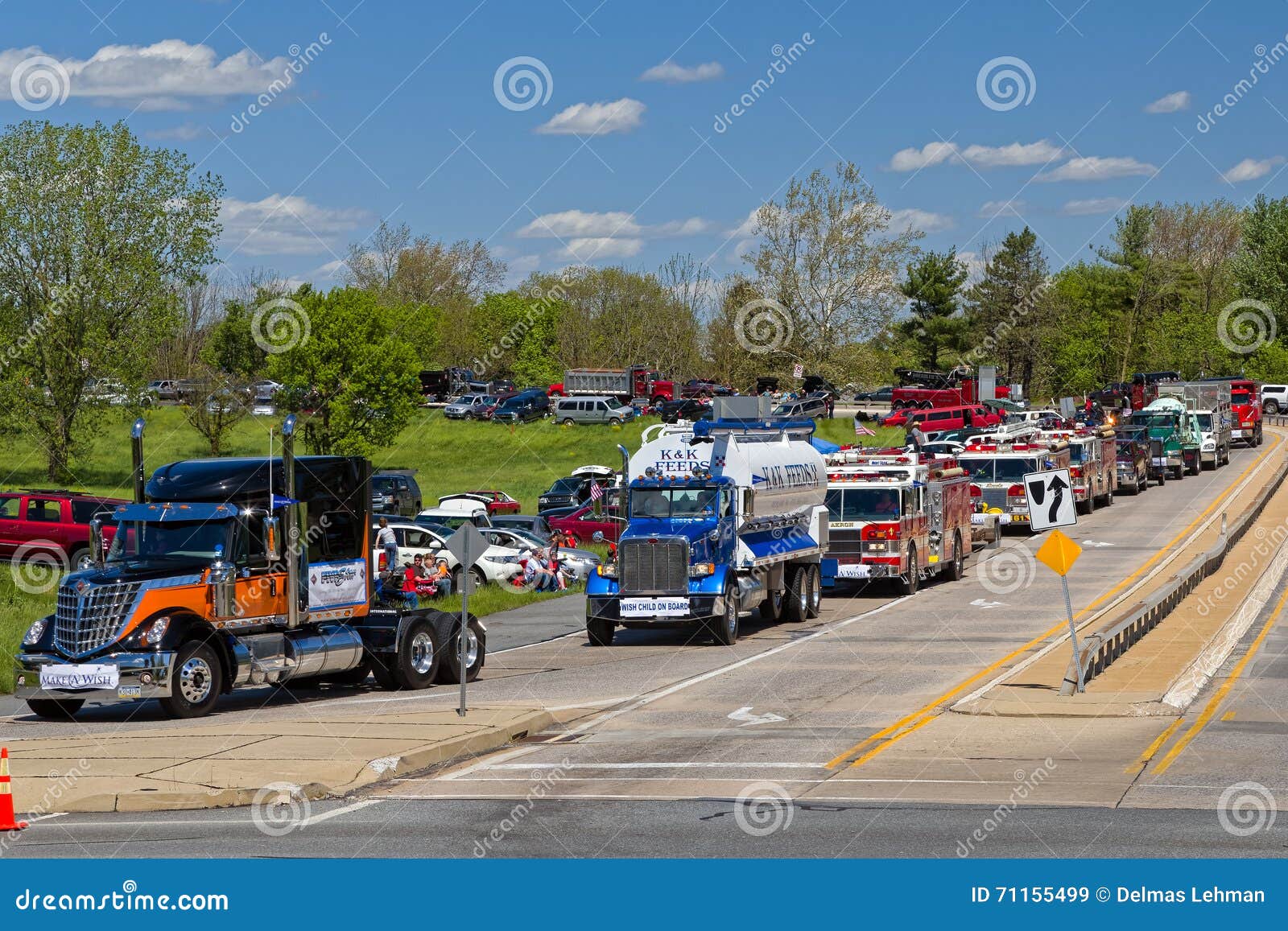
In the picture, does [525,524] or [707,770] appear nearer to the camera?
[707,770]

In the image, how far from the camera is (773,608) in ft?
98.1

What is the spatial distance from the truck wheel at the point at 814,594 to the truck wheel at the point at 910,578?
3.76m

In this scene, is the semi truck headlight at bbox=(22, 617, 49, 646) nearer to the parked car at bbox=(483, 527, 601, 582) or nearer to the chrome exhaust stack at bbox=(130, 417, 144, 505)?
the chrome exhaust stack at bbox=(130, 417, 144, 505)

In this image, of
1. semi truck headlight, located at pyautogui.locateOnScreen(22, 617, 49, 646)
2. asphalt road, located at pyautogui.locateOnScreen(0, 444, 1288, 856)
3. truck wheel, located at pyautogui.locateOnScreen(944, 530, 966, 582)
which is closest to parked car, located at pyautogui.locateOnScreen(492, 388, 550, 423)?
truck wheel, located at pyautogui.locateOnScreen(944, 530, 966, 582)

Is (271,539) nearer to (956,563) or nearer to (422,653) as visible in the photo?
(422,653)

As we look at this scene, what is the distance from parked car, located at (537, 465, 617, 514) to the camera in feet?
167

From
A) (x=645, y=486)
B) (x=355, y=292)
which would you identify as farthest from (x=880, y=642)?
(x=355, y=292)

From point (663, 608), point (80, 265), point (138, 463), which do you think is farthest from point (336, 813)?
point (80, 265)

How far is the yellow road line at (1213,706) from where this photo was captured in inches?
618

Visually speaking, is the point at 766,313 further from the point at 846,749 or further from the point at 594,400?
the point at 846,749

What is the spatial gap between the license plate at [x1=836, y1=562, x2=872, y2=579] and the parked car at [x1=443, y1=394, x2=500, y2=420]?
58.0 metres

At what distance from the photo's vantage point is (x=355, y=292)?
7156cm

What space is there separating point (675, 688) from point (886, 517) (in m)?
12.7

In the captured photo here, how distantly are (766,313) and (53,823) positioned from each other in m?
78.6
